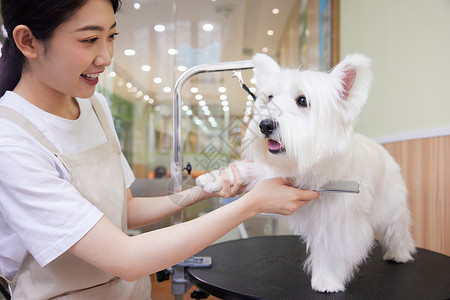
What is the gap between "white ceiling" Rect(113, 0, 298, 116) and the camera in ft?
10.7

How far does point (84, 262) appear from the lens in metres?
0.87

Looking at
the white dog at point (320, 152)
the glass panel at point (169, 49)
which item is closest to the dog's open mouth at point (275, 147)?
the white dog at point (320, 152)

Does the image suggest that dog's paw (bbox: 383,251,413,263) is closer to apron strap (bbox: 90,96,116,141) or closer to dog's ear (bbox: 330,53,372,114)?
dog's ear (bbox: 330,53,372,114)

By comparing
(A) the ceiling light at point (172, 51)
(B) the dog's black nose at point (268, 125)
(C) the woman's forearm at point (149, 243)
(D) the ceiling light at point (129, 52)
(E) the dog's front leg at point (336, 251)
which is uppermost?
(A) the ceiling light at point (172, 51)

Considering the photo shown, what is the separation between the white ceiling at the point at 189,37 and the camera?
10.7 ft

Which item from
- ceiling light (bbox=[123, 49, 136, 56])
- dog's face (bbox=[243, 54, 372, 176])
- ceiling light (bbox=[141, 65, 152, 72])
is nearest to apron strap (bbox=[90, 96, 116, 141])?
dog's face (bbox=[243, 54, 372, 176])

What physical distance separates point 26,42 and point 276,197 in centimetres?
68

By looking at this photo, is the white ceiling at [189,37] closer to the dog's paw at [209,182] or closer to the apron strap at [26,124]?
the dog's paw at [209,182]

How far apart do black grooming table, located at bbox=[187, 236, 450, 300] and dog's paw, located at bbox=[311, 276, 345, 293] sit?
15 mm

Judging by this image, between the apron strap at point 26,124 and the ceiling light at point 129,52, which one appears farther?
the ceiling light at point 129,52

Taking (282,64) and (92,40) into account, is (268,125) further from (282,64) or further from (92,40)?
(282,64)

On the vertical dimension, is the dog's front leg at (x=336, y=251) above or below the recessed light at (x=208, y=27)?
below

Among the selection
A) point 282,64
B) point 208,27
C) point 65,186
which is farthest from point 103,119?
point 208,27

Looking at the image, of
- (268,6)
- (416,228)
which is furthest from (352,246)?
(268,6)
